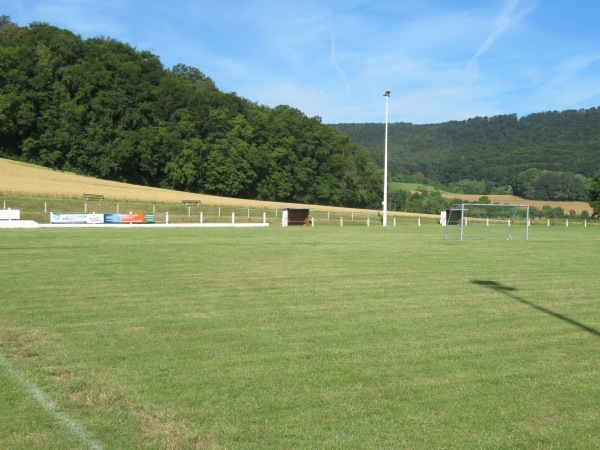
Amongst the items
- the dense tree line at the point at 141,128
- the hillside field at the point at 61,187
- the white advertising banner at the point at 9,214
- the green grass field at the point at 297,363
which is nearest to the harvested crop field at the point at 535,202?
the dense tree line at the point at 141,128

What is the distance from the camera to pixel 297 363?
6.51m

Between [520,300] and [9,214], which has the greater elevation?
[9,214]

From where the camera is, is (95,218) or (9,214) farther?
(95,218)

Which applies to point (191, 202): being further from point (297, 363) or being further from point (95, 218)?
point (297, 363)

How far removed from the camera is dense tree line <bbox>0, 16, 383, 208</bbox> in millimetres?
88875

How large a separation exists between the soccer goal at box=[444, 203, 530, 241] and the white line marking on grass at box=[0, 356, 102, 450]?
123 feet

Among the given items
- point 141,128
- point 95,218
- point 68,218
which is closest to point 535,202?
point 141,128

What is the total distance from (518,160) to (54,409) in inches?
6188

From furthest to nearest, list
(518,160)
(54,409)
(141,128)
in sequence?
(518,160) < (141,128) < (54,409)

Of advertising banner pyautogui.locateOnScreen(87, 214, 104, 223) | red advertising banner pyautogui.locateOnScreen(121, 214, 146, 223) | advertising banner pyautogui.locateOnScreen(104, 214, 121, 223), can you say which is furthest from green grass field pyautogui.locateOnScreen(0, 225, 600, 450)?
red advertising banner pyautogui.locateOnScreen(121, 214, 146, 223)

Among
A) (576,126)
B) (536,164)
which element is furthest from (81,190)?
(576,126)

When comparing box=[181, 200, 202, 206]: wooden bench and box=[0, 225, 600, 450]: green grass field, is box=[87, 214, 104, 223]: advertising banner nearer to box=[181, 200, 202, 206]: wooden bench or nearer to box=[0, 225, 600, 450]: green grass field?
box=[181, 200, 202, 206]: wooden bench

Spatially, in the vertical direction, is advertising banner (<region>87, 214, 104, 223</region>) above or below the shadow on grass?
above

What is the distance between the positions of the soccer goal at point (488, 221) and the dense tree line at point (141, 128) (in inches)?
1808
